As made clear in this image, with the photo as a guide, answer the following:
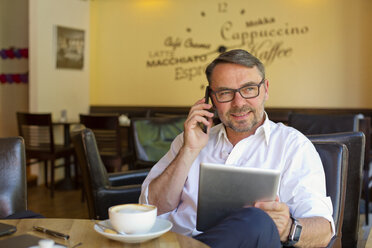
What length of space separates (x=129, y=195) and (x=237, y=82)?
3.45 feet

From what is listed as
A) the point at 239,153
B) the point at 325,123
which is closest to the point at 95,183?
the point at 239,153

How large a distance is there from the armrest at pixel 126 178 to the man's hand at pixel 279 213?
5.00 feet

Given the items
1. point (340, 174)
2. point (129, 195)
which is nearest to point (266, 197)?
point (340, 174)

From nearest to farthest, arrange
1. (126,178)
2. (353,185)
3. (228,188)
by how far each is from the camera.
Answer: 1. (228,188)
2. (353,185)
3. (126,178)

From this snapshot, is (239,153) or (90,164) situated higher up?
(239,153)

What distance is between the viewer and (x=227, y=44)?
6.49 metres

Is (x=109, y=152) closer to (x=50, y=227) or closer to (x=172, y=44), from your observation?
(x=172, y=44)

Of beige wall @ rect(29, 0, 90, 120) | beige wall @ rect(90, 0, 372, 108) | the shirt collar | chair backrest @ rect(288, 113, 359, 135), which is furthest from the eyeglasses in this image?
beige wall @ rect(29, 0, 90, 120)

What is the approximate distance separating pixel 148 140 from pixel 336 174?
2.02m

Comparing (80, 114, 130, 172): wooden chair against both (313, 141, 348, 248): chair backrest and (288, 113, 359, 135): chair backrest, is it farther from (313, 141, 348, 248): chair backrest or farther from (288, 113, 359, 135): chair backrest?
(313, 141, 348, 248): chair backrest

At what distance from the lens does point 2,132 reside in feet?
21.8

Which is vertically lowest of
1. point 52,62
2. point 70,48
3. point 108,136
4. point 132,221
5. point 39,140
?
point 39,140

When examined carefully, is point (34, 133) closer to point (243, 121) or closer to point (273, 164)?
point (243, 121)

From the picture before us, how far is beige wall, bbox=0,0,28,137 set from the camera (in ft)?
20.5
